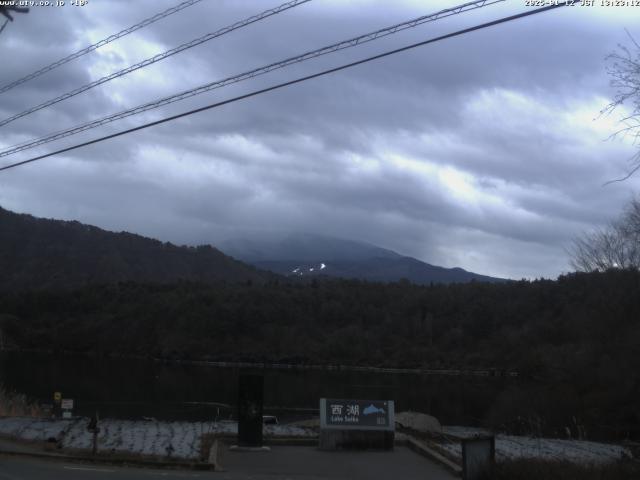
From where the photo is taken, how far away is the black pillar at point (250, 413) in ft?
63.5

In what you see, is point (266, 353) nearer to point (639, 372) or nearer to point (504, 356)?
point (504, 356)

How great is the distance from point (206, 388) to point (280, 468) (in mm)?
58004

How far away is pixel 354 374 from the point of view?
108188 millimetres

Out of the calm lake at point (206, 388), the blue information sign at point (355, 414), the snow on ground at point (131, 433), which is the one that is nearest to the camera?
the snow on ground at point (131, 433)

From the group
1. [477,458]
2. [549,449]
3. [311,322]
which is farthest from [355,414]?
[311,322]

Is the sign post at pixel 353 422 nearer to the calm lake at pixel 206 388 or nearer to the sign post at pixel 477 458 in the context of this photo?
the sign post at pixel 477 458

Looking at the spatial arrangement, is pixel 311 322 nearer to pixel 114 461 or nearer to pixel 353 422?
pixel 353 422

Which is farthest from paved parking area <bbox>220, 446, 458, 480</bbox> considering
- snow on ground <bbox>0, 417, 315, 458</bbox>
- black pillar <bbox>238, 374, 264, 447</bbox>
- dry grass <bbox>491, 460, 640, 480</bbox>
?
dry grass <bbox>491, 460, 640, 480</bbox>

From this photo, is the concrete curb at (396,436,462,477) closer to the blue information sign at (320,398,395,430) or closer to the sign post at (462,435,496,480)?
the blue information sign at (320,398,395,430)

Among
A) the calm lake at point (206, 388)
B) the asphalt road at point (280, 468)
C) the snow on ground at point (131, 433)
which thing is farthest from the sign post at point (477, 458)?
the calm lake at point (206, 388)

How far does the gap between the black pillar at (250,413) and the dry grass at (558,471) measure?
7.67 meters

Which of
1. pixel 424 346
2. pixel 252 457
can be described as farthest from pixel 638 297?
pixel 424 346

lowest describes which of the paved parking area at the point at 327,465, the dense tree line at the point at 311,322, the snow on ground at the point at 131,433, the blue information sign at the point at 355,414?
the paved parking area at the point at 327,465

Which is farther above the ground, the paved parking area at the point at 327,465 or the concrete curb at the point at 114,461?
the concrete curb at the point at 114,461
